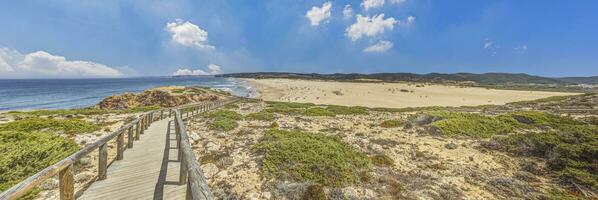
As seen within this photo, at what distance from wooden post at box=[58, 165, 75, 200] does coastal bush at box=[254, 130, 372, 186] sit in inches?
159

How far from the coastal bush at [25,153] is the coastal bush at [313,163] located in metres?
5.64

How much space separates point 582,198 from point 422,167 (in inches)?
135

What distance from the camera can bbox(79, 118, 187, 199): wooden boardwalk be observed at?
4.70 metres

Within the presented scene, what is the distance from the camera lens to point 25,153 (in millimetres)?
6285

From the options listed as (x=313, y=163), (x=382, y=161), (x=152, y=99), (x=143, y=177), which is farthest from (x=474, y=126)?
(x=152, y=99)

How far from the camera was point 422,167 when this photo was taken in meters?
7.93

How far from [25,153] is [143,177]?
3623mm

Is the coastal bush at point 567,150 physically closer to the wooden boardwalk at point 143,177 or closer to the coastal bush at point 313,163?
the coastal bush at point 313,163

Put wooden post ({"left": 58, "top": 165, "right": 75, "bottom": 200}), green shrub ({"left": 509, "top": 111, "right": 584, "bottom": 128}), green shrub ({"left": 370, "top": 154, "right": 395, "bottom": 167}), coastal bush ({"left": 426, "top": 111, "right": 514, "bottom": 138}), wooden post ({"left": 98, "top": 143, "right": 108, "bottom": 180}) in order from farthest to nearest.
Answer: green shrub ({"left": 509, "top": 111, "right": 584, "bottom": 128}) < coastal bush ({"left": 426, "top": 111, "right": 514, "bottom": 138}) < green shrub ({"left": 370, "top": 154, "right": 395, "bottom": 167}) < wooden post ({"left": 98, "top": 143, "right": 108, "bottom": 180}) < wooden post ({"left": 58, "top": 165, "right": 75, "bottom": 200})

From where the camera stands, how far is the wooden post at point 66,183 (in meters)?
4.06

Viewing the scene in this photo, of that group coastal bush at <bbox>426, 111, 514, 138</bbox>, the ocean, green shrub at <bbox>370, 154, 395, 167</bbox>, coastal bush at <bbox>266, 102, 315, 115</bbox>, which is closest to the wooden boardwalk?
green shrub at <bbox>370, 154, 395, 167</bbox>

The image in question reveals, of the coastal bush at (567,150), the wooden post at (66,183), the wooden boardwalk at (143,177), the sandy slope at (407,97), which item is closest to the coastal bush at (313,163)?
the wooden boardwalk at (143,177)

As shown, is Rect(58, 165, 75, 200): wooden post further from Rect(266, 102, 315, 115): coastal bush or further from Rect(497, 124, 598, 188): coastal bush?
Rect(266, 102, 315, 115): coastal bush

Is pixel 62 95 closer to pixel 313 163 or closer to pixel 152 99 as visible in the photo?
pixel 152 99
